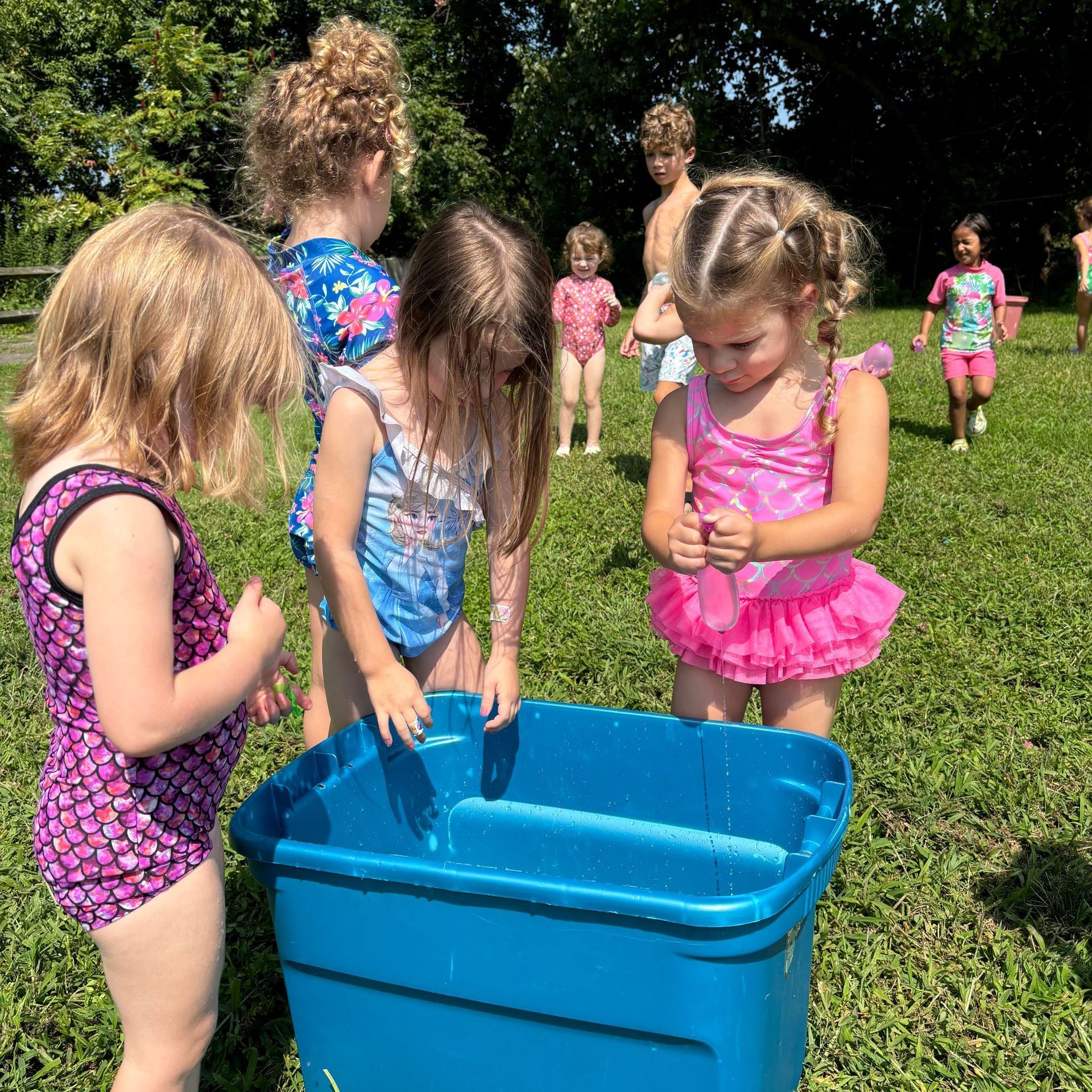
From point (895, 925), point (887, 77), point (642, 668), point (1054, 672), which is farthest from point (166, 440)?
point (887, 77)

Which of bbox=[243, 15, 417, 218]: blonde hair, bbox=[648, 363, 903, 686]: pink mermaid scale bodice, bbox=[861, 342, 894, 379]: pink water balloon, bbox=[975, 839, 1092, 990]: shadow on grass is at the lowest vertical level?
bbox=[975, 839, 1092, 990]: shadow on grass

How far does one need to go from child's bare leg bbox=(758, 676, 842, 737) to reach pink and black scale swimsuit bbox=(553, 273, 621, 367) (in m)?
4.48

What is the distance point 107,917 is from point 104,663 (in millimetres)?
354

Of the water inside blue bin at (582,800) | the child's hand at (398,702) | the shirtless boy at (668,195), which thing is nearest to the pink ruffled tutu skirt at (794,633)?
the water inside blue bin at (582,800)

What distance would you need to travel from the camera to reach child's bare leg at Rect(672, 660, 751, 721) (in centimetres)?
196

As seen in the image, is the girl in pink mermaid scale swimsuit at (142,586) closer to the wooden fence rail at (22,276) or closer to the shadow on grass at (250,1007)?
the shadow on grass at (250,1007)

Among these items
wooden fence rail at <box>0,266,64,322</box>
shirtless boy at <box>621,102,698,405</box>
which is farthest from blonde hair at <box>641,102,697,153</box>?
wooden fence rail at <box>0,266,64,322</box>

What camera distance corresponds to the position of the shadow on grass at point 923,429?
6.00 meters

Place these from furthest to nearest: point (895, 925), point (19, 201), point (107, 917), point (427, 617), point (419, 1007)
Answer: point (19, 201)
point (895, 925)
point (427, 617)
point (419, 1007)
point (107, 917)

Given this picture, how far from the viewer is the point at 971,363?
19.2ft

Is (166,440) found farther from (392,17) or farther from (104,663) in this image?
(392,17)

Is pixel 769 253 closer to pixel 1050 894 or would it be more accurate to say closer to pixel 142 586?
pixel 142 586

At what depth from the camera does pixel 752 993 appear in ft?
4.04

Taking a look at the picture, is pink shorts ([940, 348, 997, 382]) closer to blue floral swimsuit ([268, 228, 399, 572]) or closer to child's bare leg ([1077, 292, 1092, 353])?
child's bare leg ([1077, 292, 1092, 353])
